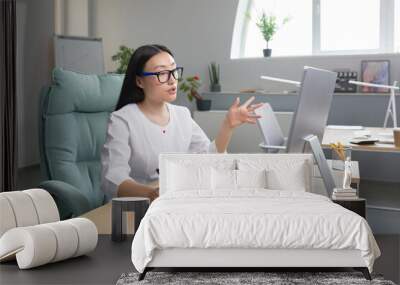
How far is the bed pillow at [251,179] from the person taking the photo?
277cm

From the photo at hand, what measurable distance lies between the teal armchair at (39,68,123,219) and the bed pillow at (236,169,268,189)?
0.77 m

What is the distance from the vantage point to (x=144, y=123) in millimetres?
3172

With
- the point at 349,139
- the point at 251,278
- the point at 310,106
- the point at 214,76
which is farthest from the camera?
the point at 214,76

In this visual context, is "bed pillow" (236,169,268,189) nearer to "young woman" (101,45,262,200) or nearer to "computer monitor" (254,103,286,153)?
"young woman" (101,45,262,200)

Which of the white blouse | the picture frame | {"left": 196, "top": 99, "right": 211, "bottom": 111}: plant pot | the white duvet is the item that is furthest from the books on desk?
{"left": 196, "top": 99, "right": 211, "bottom": 111}: plant pot

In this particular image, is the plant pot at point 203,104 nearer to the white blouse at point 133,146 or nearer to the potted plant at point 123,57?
the potted plant at point 123,57

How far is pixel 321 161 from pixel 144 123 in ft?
2.86

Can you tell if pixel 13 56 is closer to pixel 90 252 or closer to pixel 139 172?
pixel 139 172

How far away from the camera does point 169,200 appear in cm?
245

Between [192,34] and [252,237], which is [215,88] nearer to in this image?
[192,34]

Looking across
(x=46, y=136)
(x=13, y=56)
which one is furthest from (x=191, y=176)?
(x=13, y=56)

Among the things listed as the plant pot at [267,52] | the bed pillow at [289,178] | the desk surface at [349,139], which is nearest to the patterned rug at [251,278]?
the bed pillow at [289,178]

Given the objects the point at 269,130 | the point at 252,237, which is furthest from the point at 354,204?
the point at 269,130

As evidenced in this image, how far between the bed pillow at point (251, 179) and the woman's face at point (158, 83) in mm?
577
